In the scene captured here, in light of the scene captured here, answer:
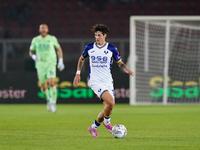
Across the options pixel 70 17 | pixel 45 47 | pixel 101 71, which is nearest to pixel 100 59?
pixel 101 71

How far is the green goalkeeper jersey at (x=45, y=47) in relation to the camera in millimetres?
11266

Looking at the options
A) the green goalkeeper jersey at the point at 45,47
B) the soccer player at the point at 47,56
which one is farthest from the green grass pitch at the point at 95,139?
the green goalkeeper jersey at the point at 45,47

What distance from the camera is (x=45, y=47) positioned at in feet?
37.0

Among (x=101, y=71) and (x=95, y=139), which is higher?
(x=101, y=71)

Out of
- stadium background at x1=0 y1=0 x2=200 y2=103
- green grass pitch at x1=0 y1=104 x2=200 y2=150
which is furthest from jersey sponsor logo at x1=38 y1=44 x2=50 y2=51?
stadium background at x1=0 y1=0 x2=200 y2=103

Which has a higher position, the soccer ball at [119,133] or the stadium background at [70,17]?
the stadium background at [70,17]

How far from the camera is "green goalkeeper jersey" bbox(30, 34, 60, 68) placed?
11266 mm

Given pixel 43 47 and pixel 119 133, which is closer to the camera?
pixel 119 133

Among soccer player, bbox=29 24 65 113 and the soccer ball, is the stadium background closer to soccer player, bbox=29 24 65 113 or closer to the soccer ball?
soccer player, bbox=29 24 65 113

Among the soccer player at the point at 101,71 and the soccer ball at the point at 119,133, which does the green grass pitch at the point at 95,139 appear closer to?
the soccer ball at the point at 119,133

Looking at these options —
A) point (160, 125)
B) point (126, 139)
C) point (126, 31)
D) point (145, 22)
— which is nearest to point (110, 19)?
point (126, 31)

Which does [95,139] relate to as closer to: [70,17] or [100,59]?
[100,59]

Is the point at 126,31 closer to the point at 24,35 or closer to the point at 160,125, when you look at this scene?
the point at 24,35

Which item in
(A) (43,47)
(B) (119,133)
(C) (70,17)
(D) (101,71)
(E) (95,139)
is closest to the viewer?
(E) (95,139)
